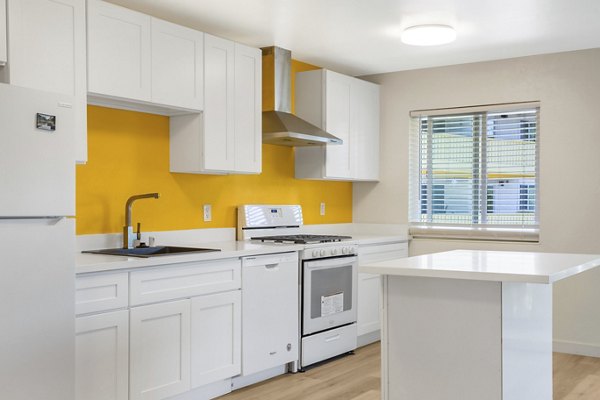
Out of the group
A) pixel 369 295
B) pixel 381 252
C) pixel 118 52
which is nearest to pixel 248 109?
pixel 118 52

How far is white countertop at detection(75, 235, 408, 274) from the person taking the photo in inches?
121

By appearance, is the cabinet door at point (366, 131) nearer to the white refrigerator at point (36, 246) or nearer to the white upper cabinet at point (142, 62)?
the white upper cabinet at point (142, 62)

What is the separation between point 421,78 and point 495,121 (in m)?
0.75

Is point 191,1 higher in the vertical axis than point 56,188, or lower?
higher

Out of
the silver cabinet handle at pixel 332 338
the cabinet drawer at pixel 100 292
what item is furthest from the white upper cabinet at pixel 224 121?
the silver cabinet handle at pixel 332 338

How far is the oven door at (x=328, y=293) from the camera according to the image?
4500 mm

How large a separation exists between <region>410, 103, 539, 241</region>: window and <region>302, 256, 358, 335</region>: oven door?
3.94ft

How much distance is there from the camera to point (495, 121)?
553 centimetres

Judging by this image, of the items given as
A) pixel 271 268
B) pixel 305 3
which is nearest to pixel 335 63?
pixel 305 3

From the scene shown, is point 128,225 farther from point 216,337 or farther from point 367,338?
point 367,338

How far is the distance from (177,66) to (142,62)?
27 cm

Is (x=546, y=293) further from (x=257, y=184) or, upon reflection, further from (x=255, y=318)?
(x=257, y=184)

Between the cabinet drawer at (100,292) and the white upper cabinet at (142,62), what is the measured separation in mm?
981

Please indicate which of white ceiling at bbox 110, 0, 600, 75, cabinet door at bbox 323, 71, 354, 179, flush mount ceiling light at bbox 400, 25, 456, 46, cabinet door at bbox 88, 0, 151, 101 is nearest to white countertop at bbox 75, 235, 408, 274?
cabinet door at bbox 323, 71, 354, 179
